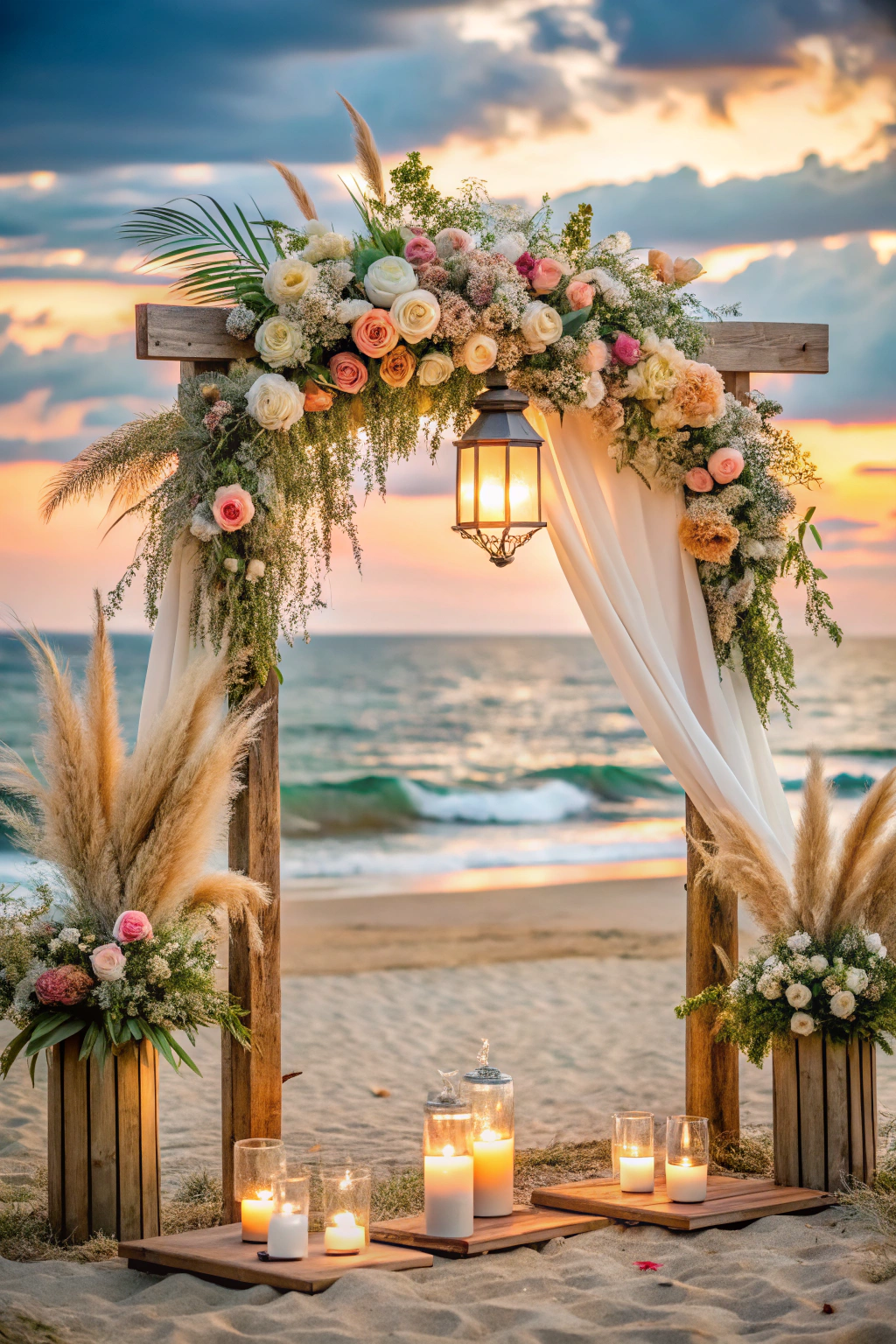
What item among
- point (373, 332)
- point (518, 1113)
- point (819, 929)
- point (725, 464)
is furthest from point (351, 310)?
point (518, 1113)

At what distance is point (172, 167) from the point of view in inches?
578

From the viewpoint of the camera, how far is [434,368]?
4.14m

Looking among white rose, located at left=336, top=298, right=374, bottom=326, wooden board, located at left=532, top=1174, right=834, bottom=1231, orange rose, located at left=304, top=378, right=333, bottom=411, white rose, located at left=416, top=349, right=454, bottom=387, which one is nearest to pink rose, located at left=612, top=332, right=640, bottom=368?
white rose, located at left=416, top=349, right=454, bottom=387

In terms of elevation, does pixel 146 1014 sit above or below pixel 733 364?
below

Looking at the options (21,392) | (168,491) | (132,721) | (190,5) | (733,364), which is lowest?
(132,721)

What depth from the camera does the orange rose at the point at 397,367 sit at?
13.6 ft

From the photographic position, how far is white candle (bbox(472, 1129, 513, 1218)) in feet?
11.9

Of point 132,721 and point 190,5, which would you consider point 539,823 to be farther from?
point 190,5

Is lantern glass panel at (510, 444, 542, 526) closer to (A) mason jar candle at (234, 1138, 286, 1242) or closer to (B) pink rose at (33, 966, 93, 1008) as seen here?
(B) pink rose at (33, 966, 93, 1008)

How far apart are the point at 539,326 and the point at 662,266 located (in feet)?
2.10

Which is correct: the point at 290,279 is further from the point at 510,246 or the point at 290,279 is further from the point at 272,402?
the point at 510,246

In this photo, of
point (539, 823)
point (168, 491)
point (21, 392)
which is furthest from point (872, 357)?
point (168, 491)

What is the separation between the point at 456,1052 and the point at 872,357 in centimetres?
1068

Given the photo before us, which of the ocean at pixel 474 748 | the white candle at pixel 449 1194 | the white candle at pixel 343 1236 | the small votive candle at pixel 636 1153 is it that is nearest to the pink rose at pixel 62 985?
the white candle at pixel 343 1236
